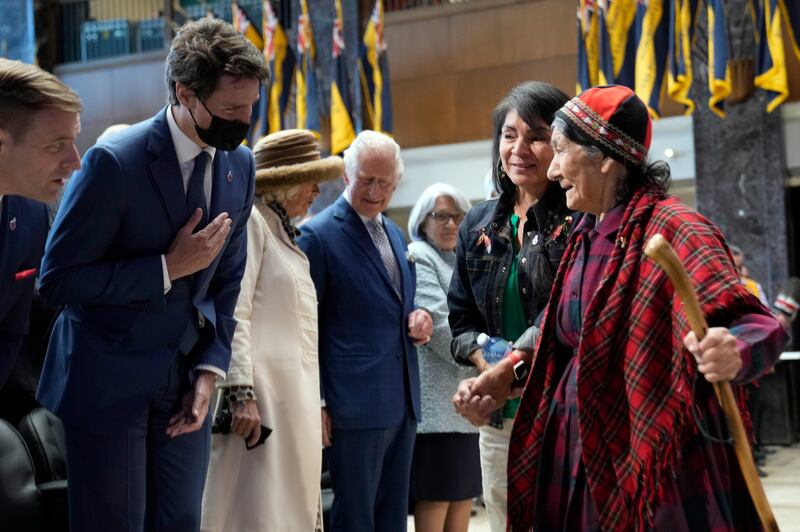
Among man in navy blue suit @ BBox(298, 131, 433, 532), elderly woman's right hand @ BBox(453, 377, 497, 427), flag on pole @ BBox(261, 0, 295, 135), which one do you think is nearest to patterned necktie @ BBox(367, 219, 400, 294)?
man in navy blue suit @ BBox(298, 131, 433, 532)

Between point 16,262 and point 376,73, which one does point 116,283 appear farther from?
point 376,73

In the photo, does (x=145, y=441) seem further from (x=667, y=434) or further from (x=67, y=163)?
(x=667, y=434)

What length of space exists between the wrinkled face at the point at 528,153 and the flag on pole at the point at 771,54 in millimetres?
6908

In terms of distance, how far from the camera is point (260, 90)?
36.5 ft

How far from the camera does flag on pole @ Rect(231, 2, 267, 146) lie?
35.8ft

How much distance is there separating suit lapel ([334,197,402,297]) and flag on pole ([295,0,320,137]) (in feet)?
24.4

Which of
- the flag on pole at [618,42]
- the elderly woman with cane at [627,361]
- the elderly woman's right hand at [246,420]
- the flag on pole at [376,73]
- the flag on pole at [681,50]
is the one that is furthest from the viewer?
the flag on pole at [376,73]

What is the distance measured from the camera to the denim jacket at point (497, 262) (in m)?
2.52

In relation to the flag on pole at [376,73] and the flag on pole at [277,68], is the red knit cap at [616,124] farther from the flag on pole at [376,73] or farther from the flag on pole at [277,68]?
the flag on pole at [277,68]

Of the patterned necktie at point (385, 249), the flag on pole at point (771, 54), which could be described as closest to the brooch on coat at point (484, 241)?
the patterned necktie at point (385, 249)

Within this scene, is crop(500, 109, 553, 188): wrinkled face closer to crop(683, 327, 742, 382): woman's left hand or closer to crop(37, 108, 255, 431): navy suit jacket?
crop(37, 108, 255, 431): navy suit jacket

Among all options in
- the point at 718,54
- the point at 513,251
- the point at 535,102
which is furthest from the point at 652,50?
the point at 513,251

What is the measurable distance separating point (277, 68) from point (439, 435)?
779cm

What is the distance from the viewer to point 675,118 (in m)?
9.52
